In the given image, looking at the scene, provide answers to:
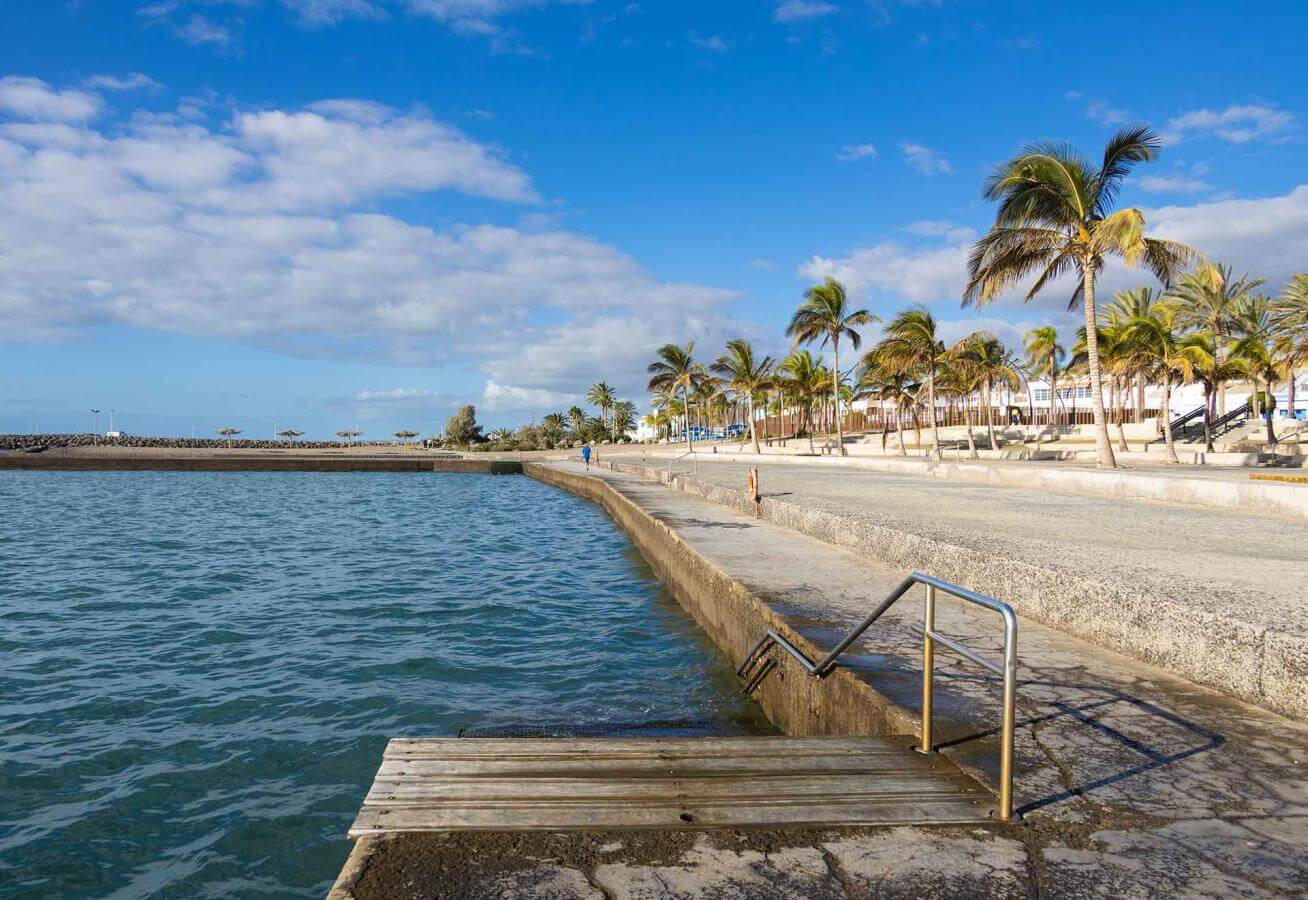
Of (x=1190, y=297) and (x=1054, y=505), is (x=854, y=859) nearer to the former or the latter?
(x=1054, y=505)

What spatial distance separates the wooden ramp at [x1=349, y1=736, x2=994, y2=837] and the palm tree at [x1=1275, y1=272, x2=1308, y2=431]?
3762 centimetres

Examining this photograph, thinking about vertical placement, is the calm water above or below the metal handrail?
below

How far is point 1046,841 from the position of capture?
2584 millimetres

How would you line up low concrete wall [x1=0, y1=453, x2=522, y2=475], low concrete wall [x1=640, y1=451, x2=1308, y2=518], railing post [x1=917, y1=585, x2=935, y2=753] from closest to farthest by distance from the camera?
railing post [x1=917, y1=585, x2=935, y2=753] → low concrete wall [x1=640, y1=451, x2=1308, y2=518] → low concrete wall [x1=0, y1=453, x2=522, y2=475]

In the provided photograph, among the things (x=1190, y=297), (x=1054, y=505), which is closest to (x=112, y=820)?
(x=1054, y=505)

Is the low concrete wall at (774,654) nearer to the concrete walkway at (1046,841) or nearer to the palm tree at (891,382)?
the concrete walkway at (1046,841)

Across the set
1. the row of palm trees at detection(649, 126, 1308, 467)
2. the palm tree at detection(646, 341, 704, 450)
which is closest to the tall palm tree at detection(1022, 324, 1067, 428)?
the row of palm trees at detection(649, 126, 1308, 467)

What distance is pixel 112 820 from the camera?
15.0 ft

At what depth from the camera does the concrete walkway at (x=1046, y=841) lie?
2.36 m

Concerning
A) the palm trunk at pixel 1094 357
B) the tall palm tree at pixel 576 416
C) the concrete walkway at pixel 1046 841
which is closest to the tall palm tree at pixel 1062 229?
the palm trunk at pixel 1094 357

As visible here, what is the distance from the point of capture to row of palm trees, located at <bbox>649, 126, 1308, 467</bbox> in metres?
20.9

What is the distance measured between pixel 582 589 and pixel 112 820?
26.8 feet

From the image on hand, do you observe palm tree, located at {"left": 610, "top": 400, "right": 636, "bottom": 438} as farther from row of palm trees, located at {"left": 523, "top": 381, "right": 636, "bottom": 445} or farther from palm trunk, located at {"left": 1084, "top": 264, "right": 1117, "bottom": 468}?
palm trunk, located at {"left": 1084, "top": 264, "right": 1117, "bottom": 468}

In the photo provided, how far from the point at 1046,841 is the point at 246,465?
203 feet
